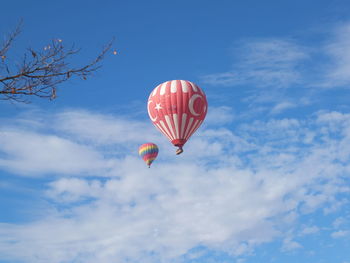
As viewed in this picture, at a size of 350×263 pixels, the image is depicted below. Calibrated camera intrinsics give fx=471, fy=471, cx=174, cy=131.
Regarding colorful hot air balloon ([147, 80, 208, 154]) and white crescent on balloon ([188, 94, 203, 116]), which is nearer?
colorful hot air balloon ([147, 80, 208, 154])

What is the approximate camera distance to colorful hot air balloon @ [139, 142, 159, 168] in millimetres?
63062

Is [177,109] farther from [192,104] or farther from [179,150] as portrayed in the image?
[179,150]

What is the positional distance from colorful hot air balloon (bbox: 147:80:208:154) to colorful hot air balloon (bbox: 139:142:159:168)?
862 inches

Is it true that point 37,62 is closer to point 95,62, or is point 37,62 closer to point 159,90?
point 95,62

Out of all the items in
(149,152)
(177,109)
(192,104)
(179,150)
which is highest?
(149,152)

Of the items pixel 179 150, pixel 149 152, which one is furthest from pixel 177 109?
pixel 149 152

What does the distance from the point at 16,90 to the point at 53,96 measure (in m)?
0.78

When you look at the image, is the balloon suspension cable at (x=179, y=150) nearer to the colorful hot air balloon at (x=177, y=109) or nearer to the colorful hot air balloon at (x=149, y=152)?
the colorful hot air balloon at (x=177, y=109)

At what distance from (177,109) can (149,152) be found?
24.2 metres

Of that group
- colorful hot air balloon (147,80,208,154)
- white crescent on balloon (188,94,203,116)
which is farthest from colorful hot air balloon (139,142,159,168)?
white crescent on balloon (188,94,203,116)

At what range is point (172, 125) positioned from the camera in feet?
132

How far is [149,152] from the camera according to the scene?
63.2 metres

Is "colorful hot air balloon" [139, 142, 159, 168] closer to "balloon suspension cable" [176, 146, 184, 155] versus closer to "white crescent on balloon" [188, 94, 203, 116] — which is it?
"balloon suspension cable" [176, 146, 184, 155]

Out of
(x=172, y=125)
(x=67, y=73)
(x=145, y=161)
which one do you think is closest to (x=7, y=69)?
(x=67, y=73)
